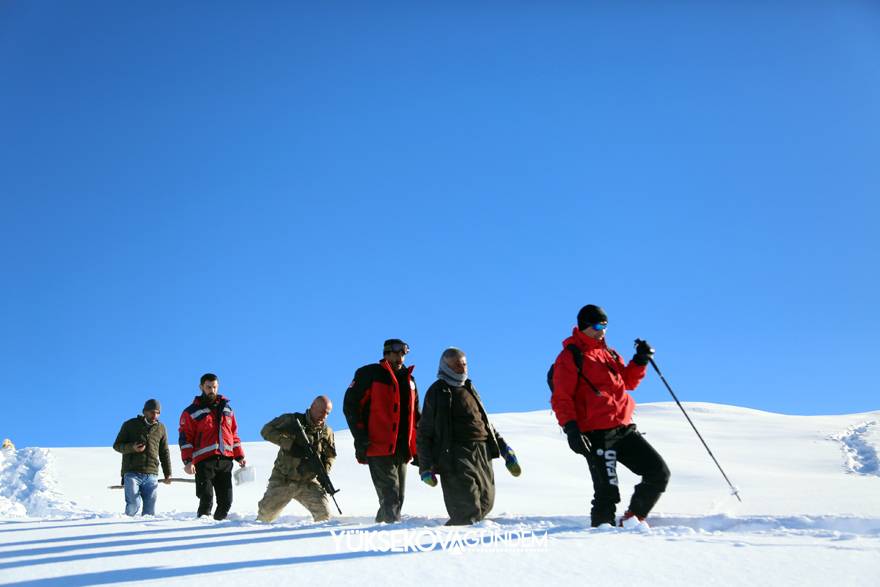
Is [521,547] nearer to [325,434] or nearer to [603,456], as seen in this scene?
[603,456]

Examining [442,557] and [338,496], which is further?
[338,496]

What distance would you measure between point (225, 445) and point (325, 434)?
1.39 m

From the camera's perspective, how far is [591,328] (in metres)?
6.21

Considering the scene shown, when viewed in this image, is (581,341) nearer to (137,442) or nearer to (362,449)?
(362,449)

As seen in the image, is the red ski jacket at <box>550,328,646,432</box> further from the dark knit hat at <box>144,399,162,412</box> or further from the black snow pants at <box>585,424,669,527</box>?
the dark knit hat at <box>144,399,162,412</box>

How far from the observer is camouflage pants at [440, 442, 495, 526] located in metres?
6.50

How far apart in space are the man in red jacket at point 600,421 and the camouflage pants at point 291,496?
3.45 metres

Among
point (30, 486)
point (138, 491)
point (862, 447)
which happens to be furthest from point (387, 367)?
point (862, 447)

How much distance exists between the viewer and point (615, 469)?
5840 mm

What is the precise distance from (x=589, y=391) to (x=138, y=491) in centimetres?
702

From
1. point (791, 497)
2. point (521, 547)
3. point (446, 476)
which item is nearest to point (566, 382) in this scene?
point (446, 476)

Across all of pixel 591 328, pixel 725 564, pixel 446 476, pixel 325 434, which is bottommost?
pixel 725 564

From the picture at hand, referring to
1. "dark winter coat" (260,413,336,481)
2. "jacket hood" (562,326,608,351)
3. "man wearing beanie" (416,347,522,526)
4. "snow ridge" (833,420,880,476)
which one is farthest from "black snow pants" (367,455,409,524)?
"snow ridge" (833,420,880,476)

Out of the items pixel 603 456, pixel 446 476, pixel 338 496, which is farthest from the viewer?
pixel 338 496
